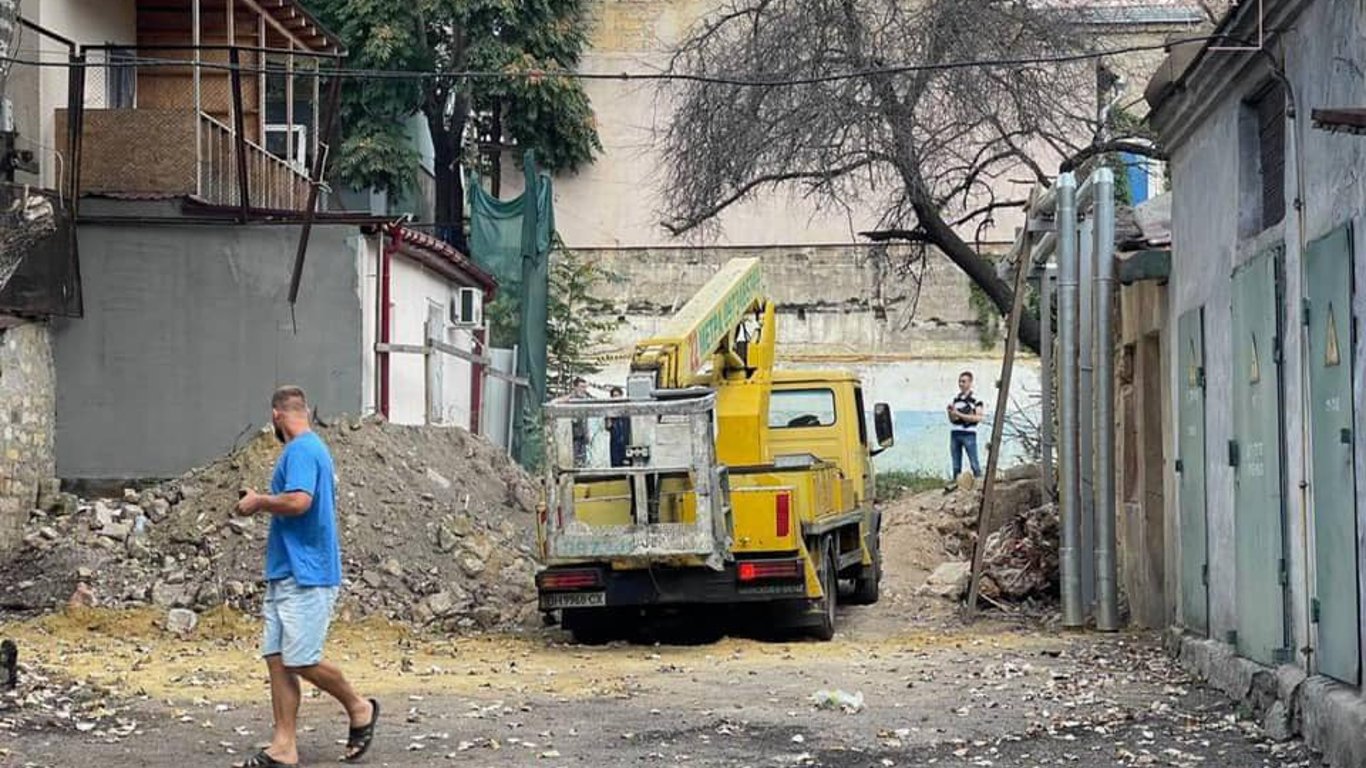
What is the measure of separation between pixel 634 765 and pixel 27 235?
1085 centimetres

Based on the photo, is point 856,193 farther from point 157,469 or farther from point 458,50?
point 458,50

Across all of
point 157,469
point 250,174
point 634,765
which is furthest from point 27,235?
point 634,765

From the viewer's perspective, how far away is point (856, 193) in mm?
23266

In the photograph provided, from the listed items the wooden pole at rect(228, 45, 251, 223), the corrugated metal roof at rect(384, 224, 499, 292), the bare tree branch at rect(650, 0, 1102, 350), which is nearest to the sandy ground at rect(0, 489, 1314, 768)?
the wooden pole at rect(228, 45, 251, 223)

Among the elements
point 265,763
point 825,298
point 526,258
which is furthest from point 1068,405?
point 825,298

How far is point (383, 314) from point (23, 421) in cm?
407

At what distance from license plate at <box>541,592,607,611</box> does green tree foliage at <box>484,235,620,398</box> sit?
14.5 meters

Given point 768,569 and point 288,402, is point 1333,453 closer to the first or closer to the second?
point 288,402

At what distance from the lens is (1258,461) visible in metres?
11.2

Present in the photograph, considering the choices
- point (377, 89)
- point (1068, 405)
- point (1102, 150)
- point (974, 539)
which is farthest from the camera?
point (377, 89)

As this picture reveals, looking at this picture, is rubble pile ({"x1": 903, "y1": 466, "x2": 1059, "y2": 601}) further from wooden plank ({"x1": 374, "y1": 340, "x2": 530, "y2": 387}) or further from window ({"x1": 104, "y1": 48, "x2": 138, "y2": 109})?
window ({"x1": 104, "y1": 48, "x2": 138, "y2": 109})

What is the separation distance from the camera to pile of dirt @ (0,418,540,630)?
17531mm

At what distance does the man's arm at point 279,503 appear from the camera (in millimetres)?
9195

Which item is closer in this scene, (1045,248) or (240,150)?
(1045,248)
